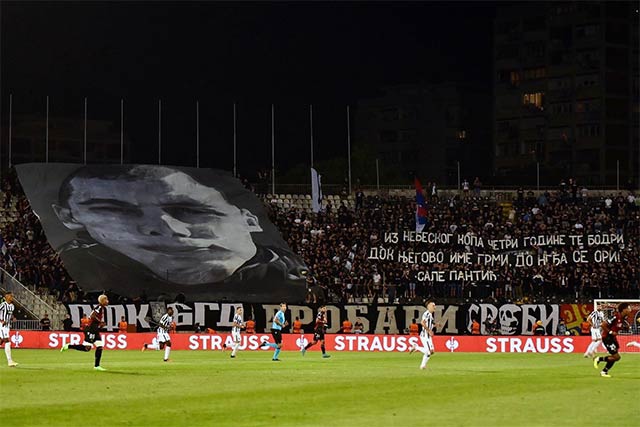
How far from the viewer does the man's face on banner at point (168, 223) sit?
74.4m

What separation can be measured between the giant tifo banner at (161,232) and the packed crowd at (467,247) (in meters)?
2.80

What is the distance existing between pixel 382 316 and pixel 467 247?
547 inches

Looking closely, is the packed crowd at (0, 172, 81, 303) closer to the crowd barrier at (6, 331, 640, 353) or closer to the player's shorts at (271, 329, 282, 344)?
the crowd barrier at (6, 331, 640, 353)

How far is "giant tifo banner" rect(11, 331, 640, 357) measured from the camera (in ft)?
197

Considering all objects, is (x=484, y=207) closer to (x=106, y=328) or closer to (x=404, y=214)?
(x=404, y=214)

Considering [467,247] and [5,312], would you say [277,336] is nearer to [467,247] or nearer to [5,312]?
[5,312]

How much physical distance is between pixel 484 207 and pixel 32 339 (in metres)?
36.0

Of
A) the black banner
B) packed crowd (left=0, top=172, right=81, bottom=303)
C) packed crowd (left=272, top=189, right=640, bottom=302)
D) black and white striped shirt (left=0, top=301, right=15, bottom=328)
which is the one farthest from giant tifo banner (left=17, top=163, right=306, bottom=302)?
black and white striped shirt (left=0, top=301, right=15, bottom=328)

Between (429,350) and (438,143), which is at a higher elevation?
(438,143)

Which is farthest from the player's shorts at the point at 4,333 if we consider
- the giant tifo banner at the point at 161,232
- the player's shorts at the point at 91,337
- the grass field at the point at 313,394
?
the giant tifo banner at the point at 161,232

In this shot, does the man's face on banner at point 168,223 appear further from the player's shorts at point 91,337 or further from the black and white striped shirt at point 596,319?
the player's shorts at point 91,337

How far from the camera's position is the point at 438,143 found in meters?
176

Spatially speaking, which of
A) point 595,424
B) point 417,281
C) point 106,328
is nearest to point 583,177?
point 417,281

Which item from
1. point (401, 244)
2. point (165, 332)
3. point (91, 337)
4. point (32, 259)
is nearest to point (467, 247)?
point (401, 244)
